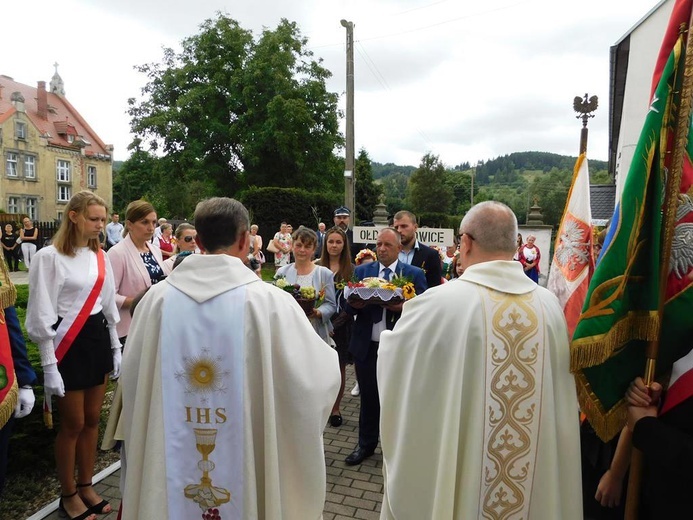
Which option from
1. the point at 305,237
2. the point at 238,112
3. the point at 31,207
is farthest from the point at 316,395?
the point at 31,207

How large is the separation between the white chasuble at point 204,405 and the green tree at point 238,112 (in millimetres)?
25338

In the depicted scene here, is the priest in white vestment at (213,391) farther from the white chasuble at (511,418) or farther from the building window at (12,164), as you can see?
the building window at (12,164)

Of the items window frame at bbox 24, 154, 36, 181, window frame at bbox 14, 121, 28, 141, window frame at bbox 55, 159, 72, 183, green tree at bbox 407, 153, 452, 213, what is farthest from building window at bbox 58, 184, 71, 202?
green tree at bbox 407, 153, 452, 213

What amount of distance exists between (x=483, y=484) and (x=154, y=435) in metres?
1.57

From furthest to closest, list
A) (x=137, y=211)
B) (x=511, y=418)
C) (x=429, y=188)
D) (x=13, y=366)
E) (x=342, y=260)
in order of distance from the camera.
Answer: (x=429, y=188)
(x=342, y=260)
(x=137, y=211)
(x=13, y=366)
(x=511, y=418)

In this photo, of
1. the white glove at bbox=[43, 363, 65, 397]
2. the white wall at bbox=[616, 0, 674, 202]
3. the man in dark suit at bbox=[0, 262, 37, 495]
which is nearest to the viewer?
the man in dark suit at bbox=[0, 262, 37, 495]

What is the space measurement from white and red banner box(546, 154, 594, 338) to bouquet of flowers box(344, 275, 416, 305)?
1.18 metres

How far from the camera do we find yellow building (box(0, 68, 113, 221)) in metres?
40.1

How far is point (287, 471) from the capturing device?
8.20 ft

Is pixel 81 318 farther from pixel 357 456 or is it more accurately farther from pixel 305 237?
pixel 357 456

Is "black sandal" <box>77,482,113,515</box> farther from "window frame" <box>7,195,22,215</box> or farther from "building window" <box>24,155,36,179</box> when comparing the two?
"building window" <box>24,155,36,179</box>

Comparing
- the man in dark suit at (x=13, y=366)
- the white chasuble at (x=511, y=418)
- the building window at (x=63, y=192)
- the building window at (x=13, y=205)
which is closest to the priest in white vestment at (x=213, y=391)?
the man in dark suit at (x=13, y=366)

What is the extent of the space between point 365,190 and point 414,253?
113 feet

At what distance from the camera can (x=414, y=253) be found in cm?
602
